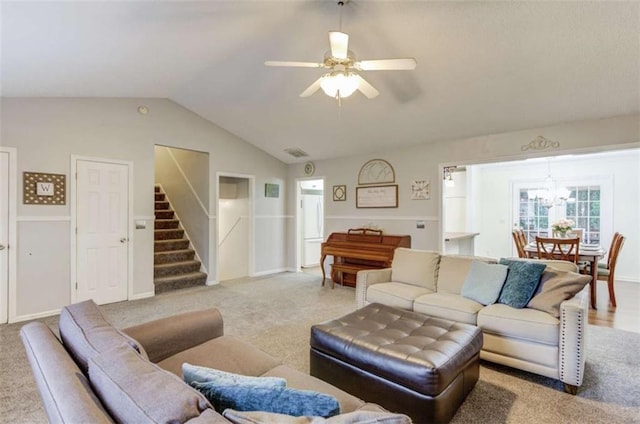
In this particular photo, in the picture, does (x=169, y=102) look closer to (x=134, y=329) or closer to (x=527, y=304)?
(x=134, y=329)

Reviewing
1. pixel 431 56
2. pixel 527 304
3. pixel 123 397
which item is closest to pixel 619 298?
pixel 527 304

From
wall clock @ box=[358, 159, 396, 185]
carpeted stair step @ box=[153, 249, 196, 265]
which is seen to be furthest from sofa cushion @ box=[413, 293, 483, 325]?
carpeted stair step @ box=[153, 249, 196, 265]

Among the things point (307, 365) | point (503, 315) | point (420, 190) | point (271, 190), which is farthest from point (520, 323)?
point (271, 190)

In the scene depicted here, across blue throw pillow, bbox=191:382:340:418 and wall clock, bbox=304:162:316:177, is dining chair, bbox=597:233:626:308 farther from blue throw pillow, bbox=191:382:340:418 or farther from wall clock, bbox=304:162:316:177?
blue throw pillow, bbox=191:382:340:418

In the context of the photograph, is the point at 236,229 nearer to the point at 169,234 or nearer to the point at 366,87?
the point at 169,234

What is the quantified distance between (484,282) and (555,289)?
0.52 meters

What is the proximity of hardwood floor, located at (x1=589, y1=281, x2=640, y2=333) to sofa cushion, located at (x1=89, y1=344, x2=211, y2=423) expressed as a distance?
4558 mm

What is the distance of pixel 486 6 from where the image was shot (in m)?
2.53

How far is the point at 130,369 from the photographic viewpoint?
103cm

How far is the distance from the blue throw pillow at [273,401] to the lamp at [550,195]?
7030 millimetres

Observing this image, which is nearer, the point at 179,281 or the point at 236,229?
the point at 179,281

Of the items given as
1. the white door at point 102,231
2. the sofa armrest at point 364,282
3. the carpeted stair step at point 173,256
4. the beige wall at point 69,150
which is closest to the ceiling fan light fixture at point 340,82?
the sofa armrest at point 364,282

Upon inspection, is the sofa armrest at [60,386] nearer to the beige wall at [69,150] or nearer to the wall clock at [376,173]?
the beige wall at [69,150]

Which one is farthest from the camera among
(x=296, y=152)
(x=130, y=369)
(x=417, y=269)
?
(x=296, y=152)
